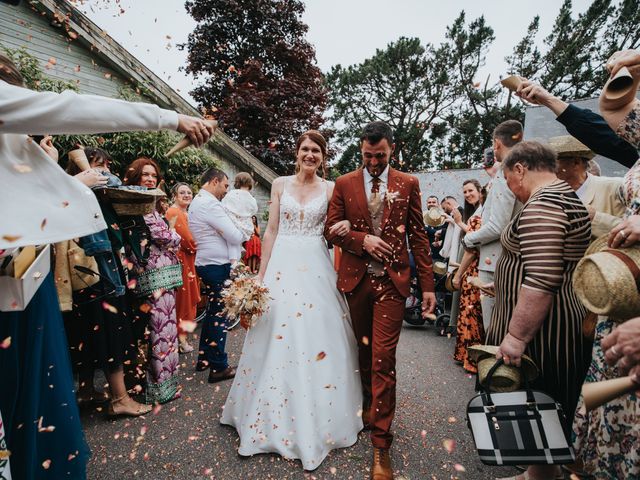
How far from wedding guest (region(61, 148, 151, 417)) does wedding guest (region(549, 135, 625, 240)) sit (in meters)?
3.73

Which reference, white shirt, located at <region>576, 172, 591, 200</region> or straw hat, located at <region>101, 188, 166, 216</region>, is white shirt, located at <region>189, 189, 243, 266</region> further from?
white shirt, located at <region>576, 172, 591, 200</region>

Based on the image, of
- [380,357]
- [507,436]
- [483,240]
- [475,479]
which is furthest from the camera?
[483,240]

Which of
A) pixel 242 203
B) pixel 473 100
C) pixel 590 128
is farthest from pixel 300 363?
pixel 473 100

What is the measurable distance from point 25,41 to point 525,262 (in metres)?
9.45

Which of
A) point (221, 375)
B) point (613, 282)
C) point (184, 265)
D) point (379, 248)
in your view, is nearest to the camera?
point (613, 282)

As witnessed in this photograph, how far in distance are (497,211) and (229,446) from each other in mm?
3086

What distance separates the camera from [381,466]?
233 cm

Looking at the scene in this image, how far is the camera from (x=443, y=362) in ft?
15.1

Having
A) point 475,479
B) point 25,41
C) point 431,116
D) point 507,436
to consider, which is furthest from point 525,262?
point 431,116

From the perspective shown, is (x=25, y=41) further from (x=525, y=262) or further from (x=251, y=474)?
(x=525, y=262)

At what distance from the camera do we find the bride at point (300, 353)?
8.46 ft

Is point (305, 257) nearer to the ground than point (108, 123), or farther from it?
nearer to the ground

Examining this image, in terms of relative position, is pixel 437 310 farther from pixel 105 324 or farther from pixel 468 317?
pixel 105 324

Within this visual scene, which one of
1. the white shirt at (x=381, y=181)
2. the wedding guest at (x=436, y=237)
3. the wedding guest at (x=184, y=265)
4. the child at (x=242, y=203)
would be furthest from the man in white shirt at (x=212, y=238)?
the wedding guest at (x=436, y=237)
